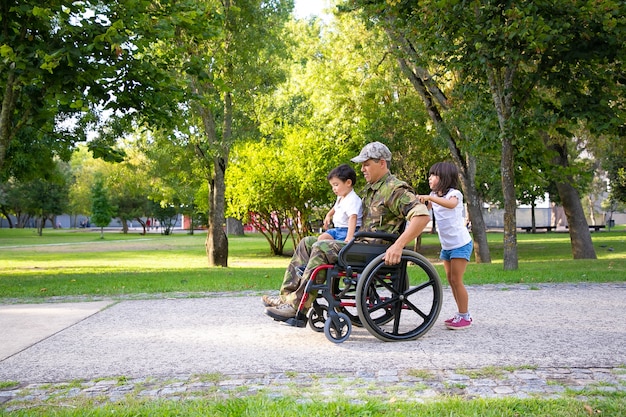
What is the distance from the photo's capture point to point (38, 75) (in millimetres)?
9641

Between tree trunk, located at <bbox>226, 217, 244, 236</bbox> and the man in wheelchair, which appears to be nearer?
the man in wheelchair

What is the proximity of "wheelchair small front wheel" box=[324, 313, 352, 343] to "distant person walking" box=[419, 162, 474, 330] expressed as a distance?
1.22 m

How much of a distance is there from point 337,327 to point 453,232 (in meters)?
1.58

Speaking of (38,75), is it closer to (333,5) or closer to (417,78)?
(417,78)

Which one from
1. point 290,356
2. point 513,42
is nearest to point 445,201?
point 290,356

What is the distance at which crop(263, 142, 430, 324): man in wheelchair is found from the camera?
5.50 metres

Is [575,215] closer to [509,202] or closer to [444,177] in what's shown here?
[509,202]

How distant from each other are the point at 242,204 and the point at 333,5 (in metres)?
8.36

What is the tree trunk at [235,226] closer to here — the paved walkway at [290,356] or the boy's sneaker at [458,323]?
the paved walkway at [290,356]

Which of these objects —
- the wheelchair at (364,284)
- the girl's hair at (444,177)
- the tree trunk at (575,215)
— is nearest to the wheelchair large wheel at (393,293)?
the wheelchair at (364,284)

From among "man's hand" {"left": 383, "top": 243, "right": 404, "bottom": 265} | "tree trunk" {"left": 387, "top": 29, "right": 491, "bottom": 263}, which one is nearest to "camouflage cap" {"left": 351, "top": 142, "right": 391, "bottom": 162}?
"man's hand" {"left": 383, "top": 243, "right": 404, "bottom": 265}

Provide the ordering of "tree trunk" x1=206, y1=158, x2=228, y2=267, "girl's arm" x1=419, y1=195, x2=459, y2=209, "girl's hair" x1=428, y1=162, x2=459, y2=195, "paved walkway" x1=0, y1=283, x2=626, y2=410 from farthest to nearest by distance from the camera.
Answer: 1. "tree trunk" x1=206, y1=158, x2=228, y2=267
2. "girl's hair" x1=428, y1=162, x2=459, y2=195
3. "girl's arm" x1=419, y1=195, x2=459, y2=209
4. "paved walkway" x1=0, y1=283, x2=626, y2=410

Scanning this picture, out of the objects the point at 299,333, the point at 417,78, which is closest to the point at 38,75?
the point at 299,333

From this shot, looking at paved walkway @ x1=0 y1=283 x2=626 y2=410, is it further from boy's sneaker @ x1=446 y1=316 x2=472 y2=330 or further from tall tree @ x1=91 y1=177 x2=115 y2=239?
tall tree @ x1=91 y1=177 x2=115 y2=239
